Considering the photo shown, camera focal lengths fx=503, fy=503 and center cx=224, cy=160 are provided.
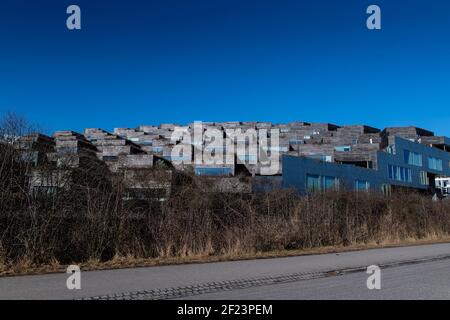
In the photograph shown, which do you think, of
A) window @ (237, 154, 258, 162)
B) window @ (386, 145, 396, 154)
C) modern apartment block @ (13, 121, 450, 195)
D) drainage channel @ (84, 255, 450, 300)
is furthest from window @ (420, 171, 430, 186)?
drainage channel @ (84, 255, 450, 300)

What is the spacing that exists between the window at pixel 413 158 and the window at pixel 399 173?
5.03 feet

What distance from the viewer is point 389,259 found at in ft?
51.3

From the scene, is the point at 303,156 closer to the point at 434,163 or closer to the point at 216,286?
the point at 434,163

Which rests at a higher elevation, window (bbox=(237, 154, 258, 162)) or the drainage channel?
window (bbox=(237, 154, 258, 162))

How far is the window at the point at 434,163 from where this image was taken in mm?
83875

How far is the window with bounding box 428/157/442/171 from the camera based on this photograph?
83875 millimetres

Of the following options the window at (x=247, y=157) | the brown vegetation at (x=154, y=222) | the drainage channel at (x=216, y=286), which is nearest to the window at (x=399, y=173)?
the window at (x=247, y=157)

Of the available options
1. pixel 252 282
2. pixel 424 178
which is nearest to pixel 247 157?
pixel 424 178

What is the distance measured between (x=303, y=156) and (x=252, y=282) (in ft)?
201

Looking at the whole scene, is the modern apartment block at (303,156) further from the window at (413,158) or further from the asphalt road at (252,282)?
the asphalt road at (252,282)

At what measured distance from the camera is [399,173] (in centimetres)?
7581

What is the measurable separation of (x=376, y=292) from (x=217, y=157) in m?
73.4

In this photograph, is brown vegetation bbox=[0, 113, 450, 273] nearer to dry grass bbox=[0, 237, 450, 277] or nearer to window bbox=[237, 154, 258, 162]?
dry grass bbox=[0, 237, 450, 277]
